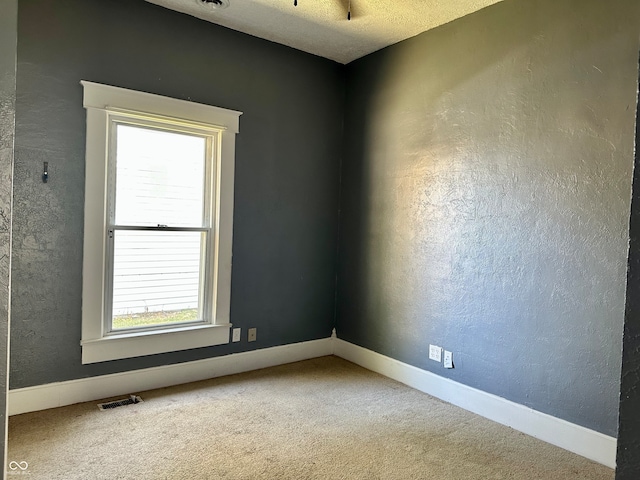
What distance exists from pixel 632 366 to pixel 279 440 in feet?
7.38

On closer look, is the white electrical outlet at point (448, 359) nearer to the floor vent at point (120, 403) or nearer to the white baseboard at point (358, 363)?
the white baseboard at point (358, 363)

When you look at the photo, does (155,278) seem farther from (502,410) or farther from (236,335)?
(502,410)

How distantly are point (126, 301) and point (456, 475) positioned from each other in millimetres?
2360

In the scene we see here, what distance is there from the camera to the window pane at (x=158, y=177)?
3104 millimetres

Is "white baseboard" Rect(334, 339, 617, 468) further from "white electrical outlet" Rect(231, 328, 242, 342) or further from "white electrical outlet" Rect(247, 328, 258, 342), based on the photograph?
"white electrical outlet" Rect(231, 328, 242, 342)

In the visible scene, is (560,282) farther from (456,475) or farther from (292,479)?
(292,479)

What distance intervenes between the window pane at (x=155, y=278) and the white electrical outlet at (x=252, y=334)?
0.48m

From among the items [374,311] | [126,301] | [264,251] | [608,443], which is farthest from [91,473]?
[608,443]

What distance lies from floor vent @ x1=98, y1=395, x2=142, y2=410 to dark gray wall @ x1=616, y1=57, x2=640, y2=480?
9.73 feet

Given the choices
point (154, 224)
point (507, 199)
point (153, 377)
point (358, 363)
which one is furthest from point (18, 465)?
point (507, 199)

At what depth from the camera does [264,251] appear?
12.4ft

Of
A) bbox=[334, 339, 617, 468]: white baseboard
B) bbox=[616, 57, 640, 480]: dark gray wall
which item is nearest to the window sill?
bbox=[334, 339, 617, 468]: white baseboard

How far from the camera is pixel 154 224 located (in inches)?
127

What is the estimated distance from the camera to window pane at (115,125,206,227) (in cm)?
310
